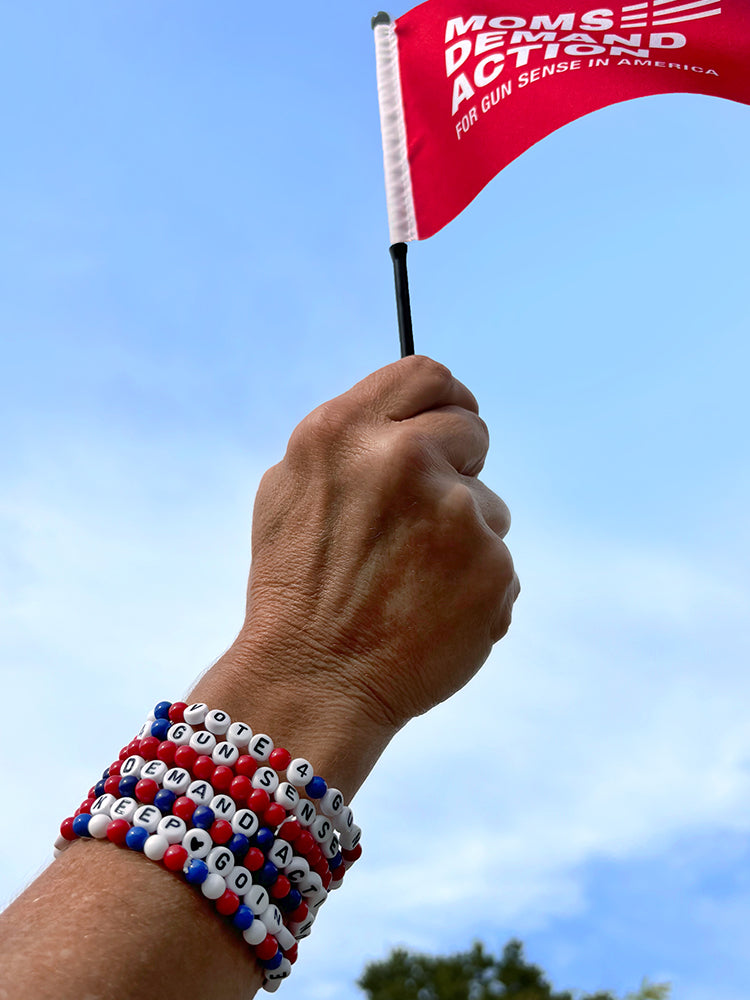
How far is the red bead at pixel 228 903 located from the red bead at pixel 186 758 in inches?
9.1

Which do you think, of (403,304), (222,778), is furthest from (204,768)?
(403,304)

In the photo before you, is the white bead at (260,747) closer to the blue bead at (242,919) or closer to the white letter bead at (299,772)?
the white letter bead at (299,772)

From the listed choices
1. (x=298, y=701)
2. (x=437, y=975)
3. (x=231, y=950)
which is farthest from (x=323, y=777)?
(x=437, y=975)

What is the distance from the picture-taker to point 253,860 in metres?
1.55

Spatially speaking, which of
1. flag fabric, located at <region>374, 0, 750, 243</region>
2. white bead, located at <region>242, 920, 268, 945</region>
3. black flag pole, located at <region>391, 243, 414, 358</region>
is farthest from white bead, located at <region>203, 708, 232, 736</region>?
flag fabric, located at <region>374, 0, 750, 243</region>

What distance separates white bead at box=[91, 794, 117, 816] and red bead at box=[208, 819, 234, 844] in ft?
0.57

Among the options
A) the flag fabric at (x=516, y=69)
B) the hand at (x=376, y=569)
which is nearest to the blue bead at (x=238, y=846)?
the hand at (x=376, y=569)

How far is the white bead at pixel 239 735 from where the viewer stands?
1652mm

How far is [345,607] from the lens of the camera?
192 cm

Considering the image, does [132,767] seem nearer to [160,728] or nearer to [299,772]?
[160,728]

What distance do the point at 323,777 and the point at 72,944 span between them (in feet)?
1.60

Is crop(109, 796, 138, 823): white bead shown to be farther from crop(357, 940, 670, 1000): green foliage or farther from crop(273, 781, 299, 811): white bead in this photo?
crop(357, 940, 670, 1000): green foliage

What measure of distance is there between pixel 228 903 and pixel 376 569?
27.3 inches

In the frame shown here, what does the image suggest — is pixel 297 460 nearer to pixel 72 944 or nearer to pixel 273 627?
pixel 273 627
